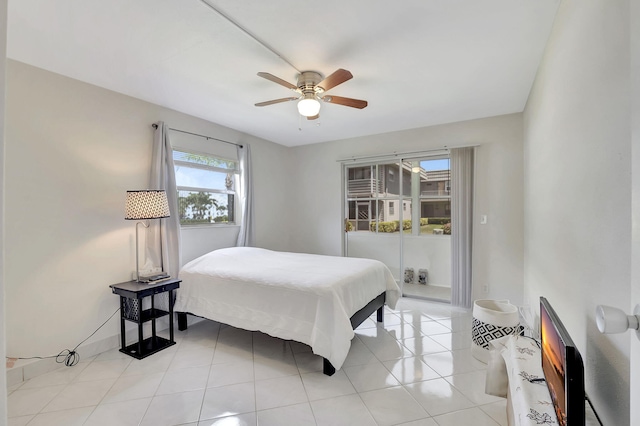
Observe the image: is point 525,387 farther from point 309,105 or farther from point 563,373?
point 309,105

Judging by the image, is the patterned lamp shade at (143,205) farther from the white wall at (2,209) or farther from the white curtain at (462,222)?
the white curtain at (462,222)

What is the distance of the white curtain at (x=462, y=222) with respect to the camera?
147 inches

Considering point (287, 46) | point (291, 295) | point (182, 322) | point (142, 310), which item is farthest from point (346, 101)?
point (182, 322)

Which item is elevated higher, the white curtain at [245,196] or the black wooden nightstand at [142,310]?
the white curtain at [245,196]

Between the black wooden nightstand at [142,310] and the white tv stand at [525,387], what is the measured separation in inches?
110

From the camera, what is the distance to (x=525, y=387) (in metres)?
1.25

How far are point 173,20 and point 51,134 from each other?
159cm

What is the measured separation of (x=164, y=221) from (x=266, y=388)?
2002 mm

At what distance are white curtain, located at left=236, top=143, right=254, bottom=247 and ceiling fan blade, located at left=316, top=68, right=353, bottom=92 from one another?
2166 millimetres

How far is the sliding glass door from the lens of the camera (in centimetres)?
413

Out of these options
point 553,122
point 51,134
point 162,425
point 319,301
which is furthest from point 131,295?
point 553,122

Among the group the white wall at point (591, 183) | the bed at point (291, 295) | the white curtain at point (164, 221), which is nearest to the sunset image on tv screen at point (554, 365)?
the white wall at point (591, 183)

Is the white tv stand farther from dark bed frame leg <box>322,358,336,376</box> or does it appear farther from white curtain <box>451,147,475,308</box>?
white curtain <box>451,147,475,308</box>

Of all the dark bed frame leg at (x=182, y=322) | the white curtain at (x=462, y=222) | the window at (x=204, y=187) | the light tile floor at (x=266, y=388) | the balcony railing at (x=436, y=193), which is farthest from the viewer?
the balcony railing at (x=436, y=193)
